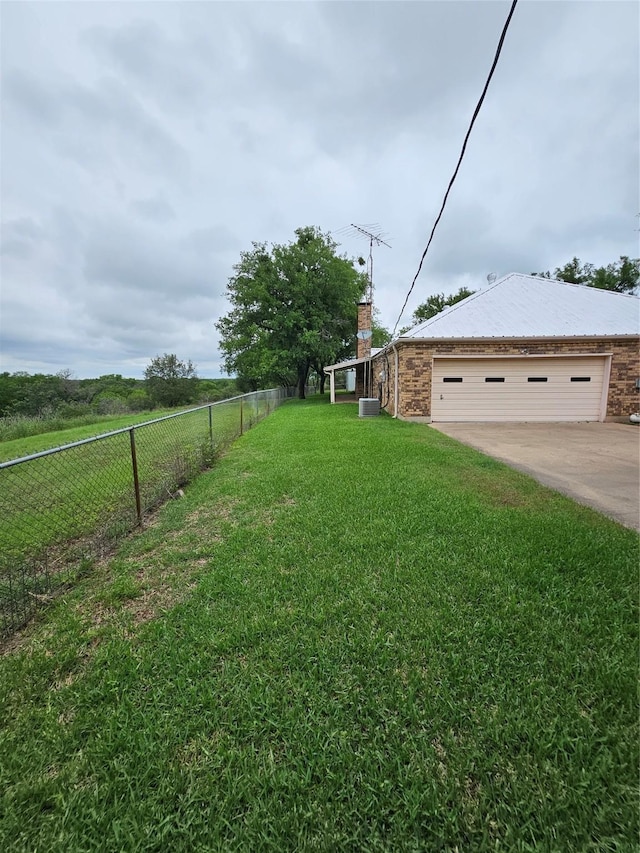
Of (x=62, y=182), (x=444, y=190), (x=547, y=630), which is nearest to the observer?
(x=547, y=630)

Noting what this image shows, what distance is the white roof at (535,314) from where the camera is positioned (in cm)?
995

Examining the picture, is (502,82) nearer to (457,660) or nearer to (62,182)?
(457,660)

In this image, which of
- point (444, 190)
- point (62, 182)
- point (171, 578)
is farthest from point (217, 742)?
point (62, 182)

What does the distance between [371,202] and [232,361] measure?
1793 cm

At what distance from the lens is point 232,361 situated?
2648 centimetres

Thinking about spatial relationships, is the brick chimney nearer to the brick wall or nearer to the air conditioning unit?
the air conditioning unit

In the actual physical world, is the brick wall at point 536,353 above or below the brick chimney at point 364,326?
below

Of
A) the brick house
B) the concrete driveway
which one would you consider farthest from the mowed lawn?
the brick house

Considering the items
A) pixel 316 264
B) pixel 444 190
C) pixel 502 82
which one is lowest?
pixel 444 190

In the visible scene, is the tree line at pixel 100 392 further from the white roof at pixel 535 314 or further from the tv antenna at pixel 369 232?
the white roof at pixel 535 314

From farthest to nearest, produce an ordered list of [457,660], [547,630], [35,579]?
[35,579] < [547,630] < [457,660]

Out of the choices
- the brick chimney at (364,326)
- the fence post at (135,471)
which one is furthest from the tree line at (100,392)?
the fence post at (135,471)

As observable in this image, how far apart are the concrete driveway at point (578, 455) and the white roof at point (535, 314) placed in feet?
8.94

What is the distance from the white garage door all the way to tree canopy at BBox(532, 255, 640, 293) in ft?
63.3
